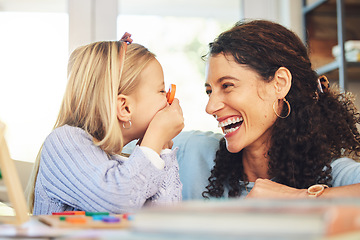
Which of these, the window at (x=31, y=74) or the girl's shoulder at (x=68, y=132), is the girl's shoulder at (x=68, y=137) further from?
the window at (x=31, y=74)

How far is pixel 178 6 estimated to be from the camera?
2.93 metres

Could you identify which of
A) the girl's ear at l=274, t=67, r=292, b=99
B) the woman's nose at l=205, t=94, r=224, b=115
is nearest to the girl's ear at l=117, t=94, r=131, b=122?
the woman's nose at l=205, t=94, r=224, b=115

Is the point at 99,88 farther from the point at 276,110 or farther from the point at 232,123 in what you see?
the point at 276,110

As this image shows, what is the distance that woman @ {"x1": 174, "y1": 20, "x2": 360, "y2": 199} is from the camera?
1.54 meters

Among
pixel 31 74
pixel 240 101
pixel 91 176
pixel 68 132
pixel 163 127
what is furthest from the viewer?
pixel 31 74

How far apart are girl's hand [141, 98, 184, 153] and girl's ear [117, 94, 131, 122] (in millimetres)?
87

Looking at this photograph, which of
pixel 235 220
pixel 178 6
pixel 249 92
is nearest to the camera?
pixel 235 220

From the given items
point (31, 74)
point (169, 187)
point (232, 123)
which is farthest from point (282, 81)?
point (31, 74)

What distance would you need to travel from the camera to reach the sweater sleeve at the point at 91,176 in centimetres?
108

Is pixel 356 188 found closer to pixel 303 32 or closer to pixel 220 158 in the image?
pixel 220 158

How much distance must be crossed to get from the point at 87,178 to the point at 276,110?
0.78 meters

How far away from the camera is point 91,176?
3.54ft

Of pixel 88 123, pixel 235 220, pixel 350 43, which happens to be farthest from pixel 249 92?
pixel 350 43

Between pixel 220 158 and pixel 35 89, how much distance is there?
56.4 inches
